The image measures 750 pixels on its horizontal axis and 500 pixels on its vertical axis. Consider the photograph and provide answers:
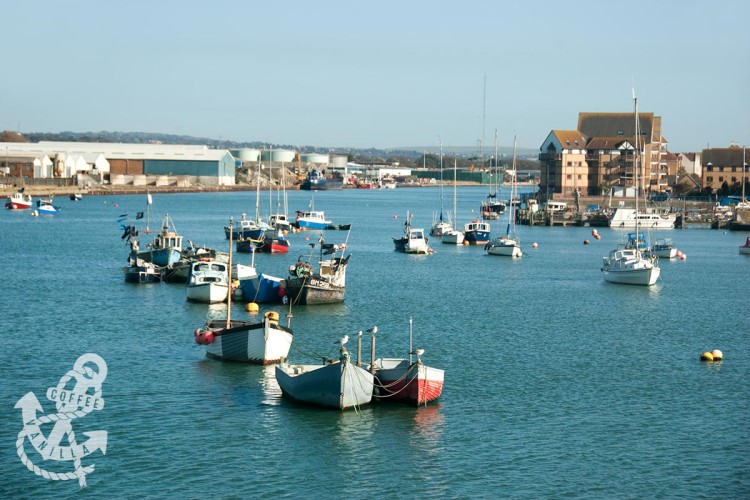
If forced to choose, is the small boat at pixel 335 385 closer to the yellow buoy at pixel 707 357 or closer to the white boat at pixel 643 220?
the yellow buoy at pixel 707 357

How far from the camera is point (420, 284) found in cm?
5234

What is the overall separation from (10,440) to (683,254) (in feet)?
189

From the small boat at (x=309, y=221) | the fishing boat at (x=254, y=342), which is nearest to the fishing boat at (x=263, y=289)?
the fishing boat at (x=254, y=342)

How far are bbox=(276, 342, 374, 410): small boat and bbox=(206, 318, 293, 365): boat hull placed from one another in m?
3.89

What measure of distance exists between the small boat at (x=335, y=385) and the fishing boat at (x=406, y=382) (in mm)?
452

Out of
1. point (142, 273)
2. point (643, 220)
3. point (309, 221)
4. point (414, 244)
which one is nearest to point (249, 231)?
point (414, 244)

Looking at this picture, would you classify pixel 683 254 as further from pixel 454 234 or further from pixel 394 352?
pixel 394 352

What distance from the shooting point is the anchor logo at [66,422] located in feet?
70.5

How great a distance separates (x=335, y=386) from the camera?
24.5 m

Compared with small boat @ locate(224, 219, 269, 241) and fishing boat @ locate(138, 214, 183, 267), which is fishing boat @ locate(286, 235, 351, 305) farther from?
small boat @ locate(224, 219, 269, 241)

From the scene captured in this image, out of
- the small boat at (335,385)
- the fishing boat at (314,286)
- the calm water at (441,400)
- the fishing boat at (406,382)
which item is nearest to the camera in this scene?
the calm water at (441,400)

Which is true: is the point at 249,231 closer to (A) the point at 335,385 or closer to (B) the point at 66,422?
(B) the point at 66,422

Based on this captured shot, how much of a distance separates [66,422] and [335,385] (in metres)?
6.05

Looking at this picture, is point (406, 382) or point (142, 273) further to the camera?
point (142, 273)
